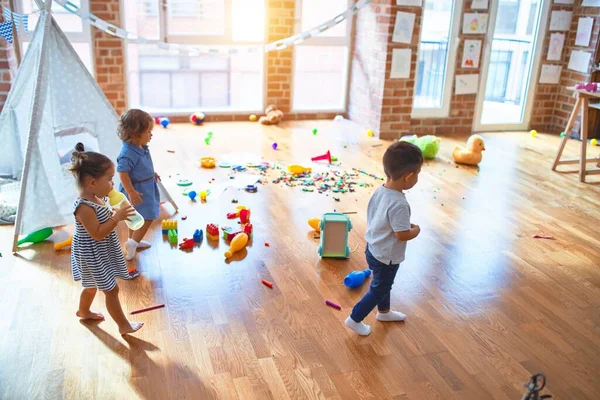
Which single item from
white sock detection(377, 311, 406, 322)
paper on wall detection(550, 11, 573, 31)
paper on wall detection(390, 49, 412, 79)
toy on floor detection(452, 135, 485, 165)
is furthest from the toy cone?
paper on wall detection(550, 11, 573, 31)

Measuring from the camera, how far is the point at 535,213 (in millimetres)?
3820

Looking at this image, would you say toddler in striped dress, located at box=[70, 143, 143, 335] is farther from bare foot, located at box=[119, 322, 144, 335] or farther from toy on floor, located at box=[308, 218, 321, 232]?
toy on floor, located at box=[308, 218, 321, 232]

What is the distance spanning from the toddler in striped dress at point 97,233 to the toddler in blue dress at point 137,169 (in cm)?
54

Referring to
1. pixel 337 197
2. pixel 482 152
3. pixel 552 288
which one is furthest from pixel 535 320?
pixel 482 152

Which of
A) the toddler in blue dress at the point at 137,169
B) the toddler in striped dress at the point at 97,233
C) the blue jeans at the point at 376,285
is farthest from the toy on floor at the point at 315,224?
the toddler in striped dress at the point at 97,233

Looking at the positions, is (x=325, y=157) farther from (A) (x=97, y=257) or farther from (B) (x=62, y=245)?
(A) (x=97, y=257)

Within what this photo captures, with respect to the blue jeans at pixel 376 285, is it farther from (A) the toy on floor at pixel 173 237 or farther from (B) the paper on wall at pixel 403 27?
(B) the paper on wall at pixel 403 27

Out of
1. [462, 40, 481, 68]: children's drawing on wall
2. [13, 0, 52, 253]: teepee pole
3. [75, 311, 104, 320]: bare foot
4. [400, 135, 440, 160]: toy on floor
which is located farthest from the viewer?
[462, 40, 481, 68]: children's drawing on wall

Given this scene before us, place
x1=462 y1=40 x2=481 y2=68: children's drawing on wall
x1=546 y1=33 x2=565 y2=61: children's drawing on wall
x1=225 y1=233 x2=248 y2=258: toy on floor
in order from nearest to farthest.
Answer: x1=225 y1=233 x2=248 y2=258: toy on floor < x1=462 y1=40 x2=481 y2=68: children's drawing on wall < x1=546 y1=33 x2=565 y2=61: children's drawing on wall

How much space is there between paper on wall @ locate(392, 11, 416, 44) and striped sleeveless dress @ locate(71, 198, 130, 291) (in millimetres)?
3854

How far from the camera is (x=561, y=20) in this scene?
5.94 m

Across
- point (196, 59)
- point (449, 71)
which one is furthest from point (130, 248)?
point (449, 71)

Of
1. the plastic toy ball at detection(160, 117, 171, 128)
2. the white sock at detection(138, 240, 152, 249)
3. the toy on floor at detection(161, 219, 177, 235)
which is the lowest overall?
the white sock at detection(138, 240, 152, 249)

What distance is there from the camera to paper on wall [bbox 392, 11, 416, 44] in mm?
5250
